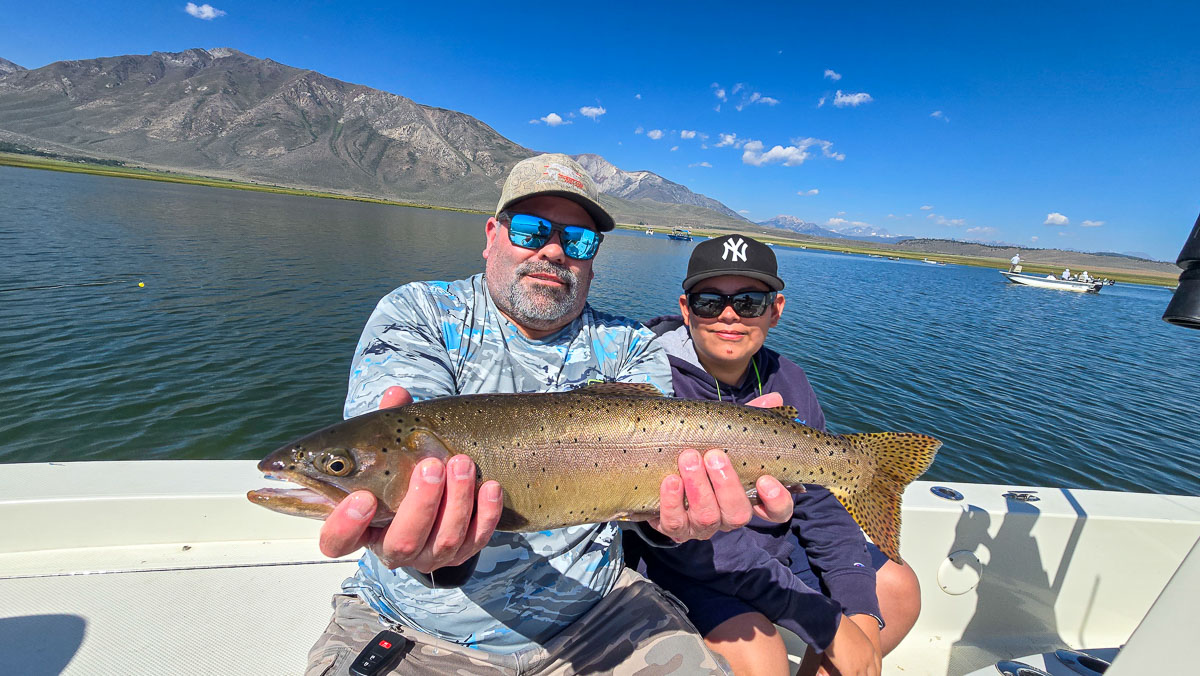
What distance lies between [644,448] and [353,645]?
193cm

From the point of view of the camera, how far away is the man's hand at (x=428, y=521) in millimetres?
2102

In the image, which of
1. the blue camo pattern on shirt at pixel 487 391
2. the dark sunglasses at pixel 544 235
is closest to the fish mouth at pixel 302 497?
Result: the blue camo pattern on shirt at pixel 487 391

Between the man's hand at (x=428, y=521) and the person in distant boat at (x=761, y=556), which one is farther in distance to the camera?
the person in distant boat at (x=761, y=556)

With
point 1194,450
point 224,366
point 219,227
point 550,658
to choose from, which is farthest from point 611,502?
point 219,227

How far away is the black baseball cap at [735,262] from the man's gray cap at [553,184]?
102 centimetres

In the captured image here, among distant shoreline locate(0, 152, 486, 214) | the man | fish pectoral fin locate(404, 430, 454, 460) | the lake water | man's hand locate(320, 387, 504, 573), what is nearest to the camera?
man's hand locate(320, 387, 504, 573)

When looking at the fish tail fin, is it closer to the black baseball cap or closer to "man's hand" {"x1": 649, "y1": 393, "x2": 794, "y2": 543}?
"man's hand" {"x1": 649, "y1": 393, "x2": 794, "y2": 543}

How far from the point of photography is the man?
2.29 m

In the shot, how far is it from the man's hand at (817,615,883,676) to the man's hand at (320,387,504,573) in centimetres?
279

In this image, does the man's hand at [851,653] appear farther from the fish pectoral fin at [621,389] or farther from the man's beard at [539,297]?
the man's beard at [539,297]

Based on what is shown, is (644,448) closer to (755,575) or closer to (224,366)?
(755,575)

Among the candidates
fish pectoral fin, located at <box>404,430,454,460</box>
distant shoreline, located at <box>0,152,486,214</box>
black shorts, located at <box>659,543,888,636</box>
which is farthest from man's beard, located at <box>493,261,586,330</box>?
distant shoreline, located at <box>0,152,486,214</box>

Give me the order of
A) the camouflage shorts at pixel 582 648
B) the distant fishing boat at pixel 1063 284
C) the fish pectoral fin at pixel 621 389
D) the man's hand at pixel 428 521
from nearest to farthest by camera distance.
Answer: the man's hand at pixel 428 521 → the camouflage shorts at pixel 582 648 → the fish pectoral fin at pixel 621 389 → the distant fishing boat at pixel 1063 284

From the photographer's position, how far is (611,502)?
278 centimetres
